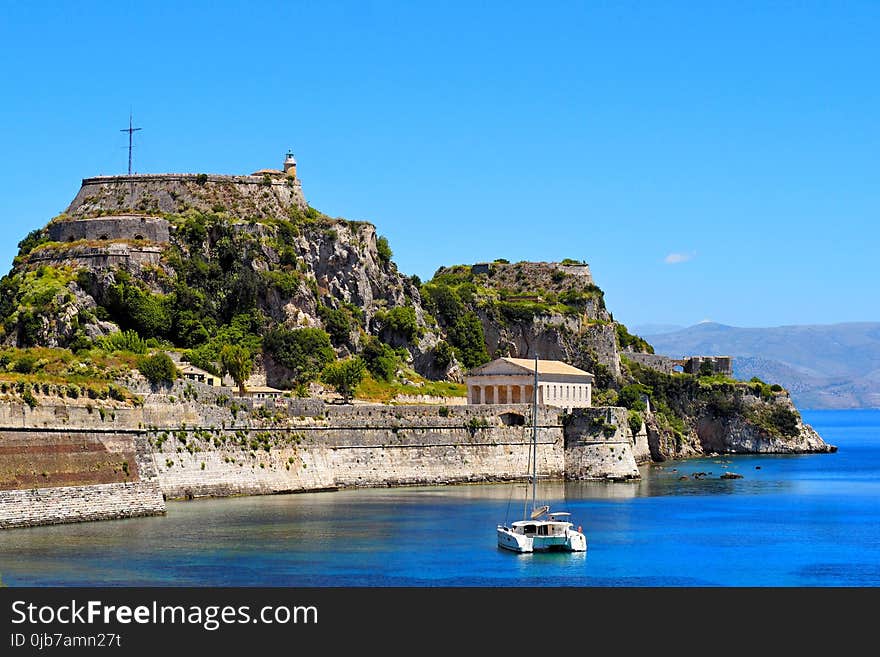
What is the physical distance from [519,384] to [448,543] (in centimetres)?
3679

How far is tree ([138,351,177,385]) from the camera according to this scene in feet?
240

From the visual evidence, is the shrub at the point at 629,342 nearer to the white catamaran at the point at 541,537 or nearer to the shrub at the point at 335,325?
the shrub at the point at 335,325

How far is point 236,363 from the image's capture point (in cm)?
9162

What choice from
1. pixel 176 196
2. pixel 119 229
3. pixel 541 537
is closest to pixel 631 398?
pixel 176 196

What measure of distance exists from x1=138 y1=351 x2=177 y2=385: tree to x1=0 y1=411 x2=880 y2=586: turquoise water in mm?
6083

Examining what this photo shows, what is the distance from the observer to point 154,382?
240 feet

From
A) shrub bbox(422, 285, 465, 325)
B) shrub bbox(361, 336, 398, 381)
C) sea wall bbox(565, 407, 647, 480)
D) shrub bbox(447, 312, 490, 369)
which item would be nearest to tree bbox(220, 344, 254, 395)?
shrub bbox(361, 336, 398, 381)

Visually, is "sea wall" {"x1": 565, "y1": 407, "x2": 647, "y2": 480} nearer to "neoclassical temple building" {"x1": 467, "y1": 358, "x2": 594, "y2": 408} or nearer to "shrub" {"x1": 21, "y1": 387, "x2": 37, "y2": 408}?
"neoclassical temple building" {"x1": 467, "y1": 358, "x2": 594, "y2": 408}

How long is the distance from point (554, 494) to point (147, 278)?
100ft

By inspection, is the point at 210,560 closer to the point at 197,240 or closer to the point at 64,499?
the point at 64,499

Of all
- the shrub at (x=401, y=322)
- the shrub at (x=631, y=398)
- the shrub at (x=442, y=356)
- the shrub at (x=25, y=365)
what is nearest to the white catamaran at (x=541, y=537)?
the shrub at (x=25, y=365)

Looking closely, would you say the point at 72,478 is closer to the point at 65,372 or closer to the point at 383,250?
the point at 65,372
